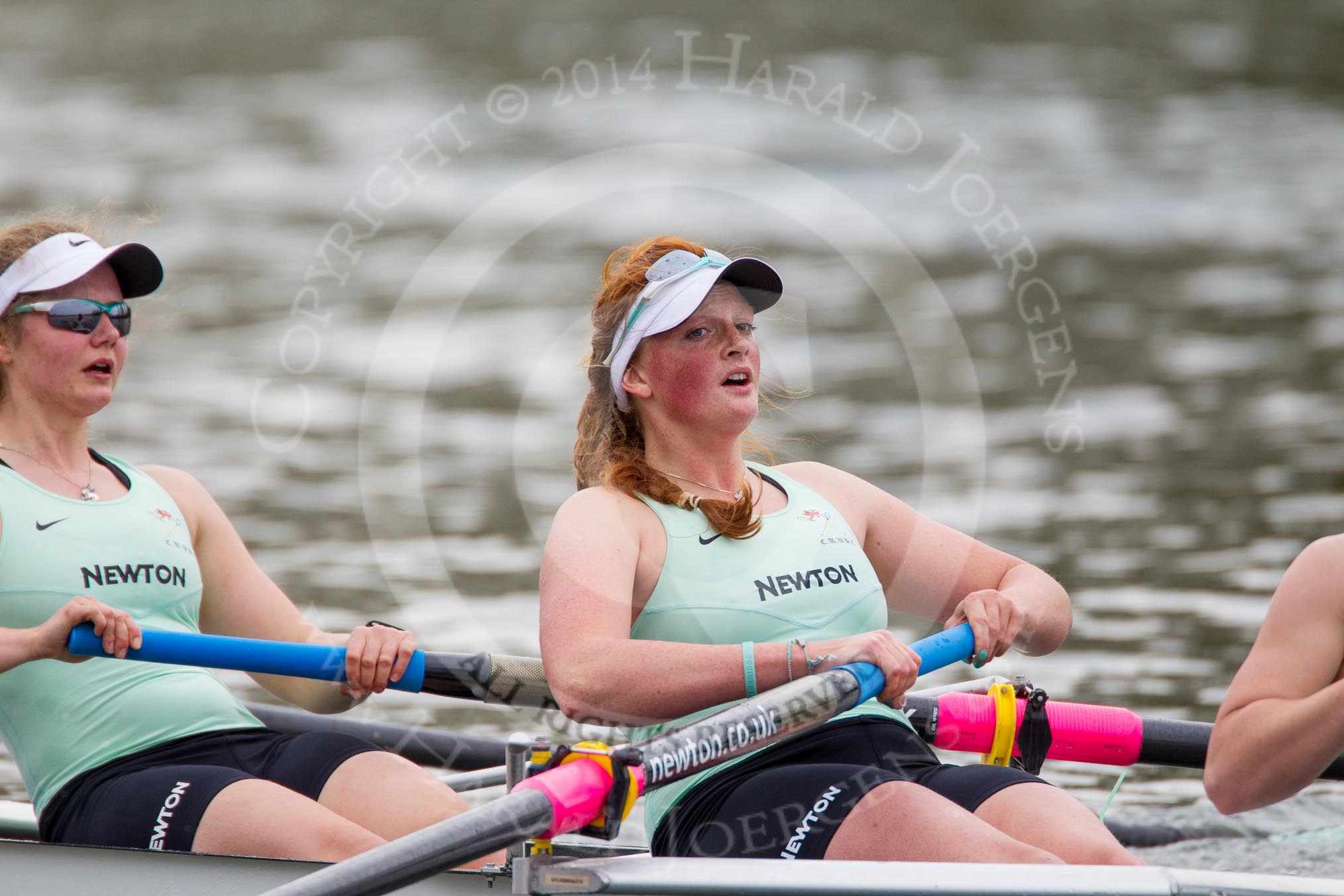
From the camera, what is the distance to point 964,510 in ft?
24.3

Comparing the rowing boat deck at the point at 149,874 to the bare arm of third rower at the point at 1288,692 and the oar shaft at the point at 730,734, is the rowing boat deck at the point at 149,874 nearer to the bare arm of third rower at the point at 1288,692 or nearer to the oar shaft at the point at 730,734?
the oar shaft at the point at 730,734

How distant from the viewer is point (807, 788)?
113 inches

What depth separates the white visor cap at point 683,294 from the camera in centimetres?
331

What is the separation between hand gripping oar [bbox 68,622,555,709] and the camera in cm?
335

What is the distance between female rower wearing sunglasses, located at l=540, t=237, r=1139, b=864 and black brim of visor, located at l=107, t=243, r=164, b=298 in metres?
1.17

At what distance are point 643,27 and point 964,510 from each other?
8609 millimetres

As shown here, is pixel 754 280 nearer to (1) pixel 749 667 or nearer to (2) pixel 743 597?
(2) pixel 743 597

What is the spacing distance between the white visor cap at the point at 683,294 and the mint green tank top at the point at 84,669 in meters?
1.17

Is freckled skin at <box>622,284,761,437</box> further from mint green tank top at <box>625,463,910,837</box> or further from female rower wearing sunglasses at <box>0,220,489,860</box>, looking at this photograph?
female rower wearing sunglasses at <box>0,220,489,860</box>

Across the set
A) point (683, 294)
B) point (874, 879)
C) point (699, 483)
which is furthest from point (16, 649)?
point (874, 879)

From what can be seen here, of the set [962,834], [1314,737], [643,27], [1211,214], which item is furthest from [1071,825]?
[643,27]

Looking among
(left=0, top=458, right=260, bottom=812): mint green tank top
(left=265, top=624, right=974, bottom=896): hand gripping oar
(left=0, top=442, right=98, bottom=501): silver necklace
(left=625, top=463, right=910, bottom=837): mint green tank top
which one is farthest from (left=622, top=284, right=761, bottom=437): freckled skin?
(left=0, top=442, right=98, bottom=501): silver necklace

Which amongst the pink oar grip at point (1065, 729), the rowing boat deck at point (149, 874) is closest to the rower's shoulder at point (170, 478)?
the rowing boat deck at point (149, 874)

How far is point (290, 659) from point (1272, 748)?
1984mm
